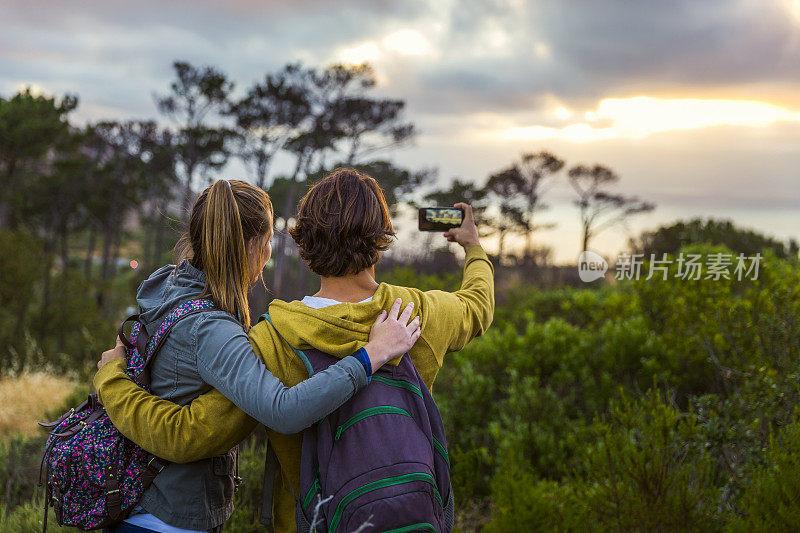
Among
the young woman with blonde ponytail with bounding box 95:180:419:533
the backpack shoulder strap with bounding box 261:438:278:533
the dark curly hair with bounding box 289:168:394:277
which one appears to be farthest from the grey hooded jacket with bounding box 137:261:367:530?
the dark curly hair with bounding box 289:168:394:277

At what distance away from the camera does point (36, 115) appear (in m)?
21.8

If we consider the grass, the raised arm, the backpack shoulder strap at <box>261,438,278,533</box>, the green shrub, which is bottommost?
the grass

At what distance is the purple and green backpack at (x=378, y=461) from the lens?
4.84ft

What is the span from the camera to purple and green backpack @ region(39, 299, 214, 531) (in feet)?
5.41

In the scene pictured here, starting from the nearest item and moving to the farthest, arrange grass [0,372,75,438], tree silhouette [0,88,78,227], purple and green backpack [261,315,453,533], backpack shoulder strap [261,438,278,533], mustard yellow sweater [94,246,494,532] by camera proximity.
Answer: purple and green backpack [261,315,453,533]
mustard yellow sweater [94,246,494,532]
backpack shoulder strap [261,438,278,533]
grass [0,372,75,438]
tree silhouette [0,88,78,227]

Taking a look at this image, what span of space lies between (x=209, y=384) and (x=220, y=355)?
132 millimetres

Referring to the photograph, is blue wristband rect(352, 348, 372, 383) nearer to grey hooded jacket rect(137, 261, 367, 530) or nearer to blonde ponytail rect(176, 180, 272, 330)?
grey hooded jacket rect(137, 261, 367, 530)

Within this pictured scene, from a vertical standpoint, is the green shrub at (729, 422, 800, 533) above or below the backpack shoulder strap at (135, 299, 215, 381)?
below

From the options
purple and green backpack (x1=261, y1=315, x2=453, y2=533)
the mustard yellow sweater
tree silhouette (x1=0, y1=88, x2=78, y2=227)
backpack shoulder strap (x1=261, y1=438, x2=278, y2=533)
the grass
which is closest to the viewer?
purple and green backpack (x1=261, y1=315, x2=453, y2=533)

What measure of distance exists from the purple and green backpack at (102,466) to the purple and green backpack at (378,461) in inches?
16.1

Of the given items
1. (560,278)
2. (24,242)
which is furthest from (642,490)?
(560,278)

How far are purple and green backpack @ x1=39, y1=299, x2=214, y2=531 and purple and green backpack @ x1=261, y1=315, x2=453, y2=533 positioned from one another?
409mm

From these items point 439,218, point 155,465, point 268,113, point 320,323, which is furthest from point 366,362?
point 268,113

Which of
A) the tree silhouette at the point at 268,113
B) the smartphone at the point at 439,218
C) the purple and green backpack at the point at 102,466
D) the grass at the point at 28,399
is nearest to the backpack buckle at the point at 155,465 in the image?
the purple and green backpack at the point at 102,466
